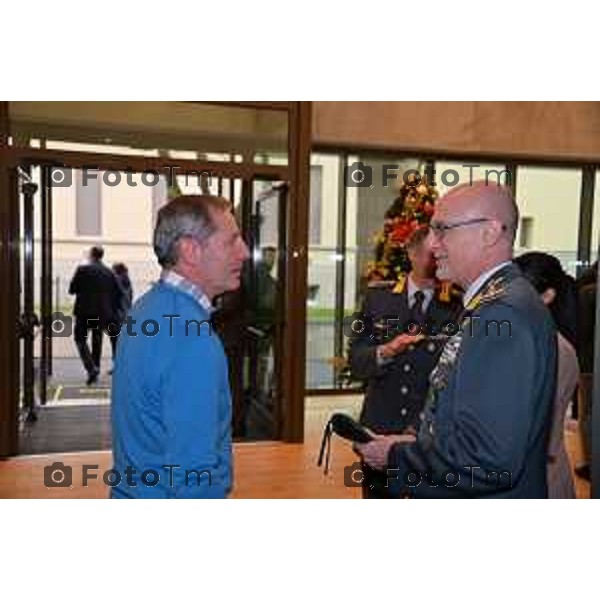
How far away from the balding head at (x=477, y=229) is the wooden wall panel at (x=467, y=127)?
15.4 feet

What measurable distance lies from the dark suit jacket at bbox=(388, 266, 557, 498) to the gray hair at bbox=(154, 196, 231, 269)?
705 mm

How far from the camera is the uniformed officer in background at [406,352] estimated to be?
8.57ft

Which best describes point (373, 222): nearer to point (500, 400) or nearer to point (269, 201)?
point (269, 201)

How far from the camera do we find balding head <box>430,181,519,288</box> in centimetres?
167

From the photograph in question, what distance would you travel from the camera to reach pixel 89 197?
5.56 metres

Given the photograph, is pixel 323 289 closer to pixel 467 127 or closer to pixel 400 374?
pixel 467 127

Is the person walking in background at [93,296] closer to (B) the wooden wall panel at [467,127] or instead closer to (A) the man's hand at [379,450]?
(B) the wooden wall panel at [467,127]

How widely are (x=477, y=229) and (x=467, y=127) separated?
5305 mm

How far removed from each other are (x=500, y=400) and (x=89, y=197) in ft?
15.6

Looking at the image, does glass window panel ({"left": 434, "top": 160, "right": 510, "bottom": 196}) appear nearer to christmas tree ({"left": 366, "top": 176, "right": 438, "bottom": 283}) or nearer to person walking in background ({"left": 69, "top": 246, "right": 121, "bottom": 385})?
christmas tree ({"left": 366, "top": 176, "right": 438, "bottom": 283})

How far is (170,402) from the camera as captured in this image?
153 centimetres

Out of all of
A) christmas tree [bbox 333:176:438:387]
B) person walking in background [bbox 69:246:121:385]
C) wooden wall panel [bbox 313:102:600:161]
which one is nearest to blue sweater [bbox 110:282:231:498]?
christmas tree [bbox 333:176:438:387]

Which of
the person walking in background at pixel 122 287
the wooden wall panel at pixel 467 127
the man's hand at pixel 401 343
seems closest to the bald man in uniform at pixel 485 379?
the man's hand at pixel 401 343
